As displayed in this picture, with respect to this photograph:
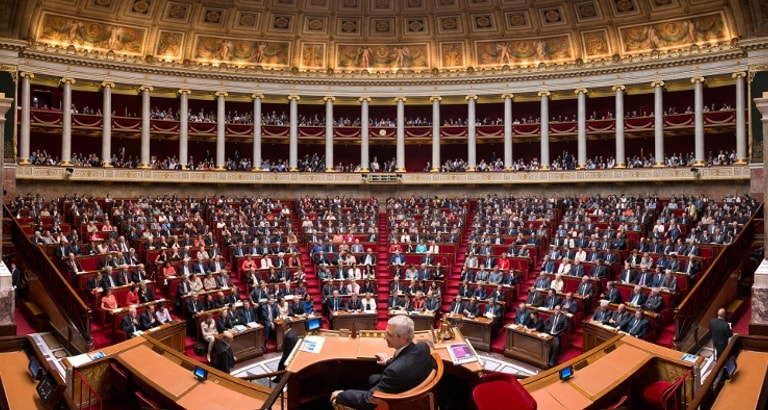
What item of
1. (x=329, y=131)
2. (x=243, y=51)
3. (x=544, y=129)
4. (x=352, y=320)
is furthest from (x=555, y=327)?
(x=243, y=51)

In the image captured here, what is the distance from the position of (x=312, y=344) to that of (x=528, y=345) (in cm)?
733

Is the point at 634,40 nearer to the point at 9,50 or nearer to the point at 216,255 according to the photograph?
the point at 216,255

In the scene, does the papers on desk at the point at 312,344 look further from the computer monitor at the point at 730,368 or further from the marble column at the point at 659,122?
the marble column at the point at 659,122

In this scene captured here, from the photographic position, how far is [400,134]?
30.6 metres

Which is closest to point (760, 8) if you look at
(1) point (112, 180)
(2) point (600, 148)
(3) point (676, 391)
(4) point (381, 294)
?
(2) point (600, 148)

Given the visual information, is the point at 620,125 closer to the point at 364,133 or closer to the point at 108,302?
the point at 364,133

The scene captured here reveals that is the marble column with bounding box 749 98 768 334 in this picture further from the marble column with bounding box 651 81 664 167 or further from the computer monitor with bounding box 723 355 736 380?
the marble column with bounding box 651 81 664 167

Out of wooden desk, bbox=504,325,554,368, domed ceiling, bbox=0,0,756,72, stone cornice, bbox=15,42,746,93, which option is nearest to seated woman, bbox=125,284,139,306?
wooden desk, bbox=504,325,554,368

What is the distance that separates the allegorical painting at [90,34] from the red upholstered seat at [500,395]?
93.0 feet

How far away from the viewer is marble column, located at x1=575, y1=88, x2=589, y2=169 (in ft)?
91.7

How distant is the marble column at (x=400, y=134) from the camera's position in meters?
30.2

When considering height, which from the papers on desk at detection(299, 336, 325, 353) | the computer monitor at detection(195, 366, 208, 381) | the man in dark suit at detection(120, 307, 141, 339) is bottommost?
the man in dark suit at detection(120, 307, 141, 339)

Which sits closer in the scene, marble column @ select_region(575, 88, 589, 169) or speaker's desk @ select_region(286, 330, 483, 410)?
speaker's desk @ select_region(286, 330, 483, 410)

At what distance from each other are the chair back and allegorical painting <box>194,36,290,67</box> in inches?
1104
